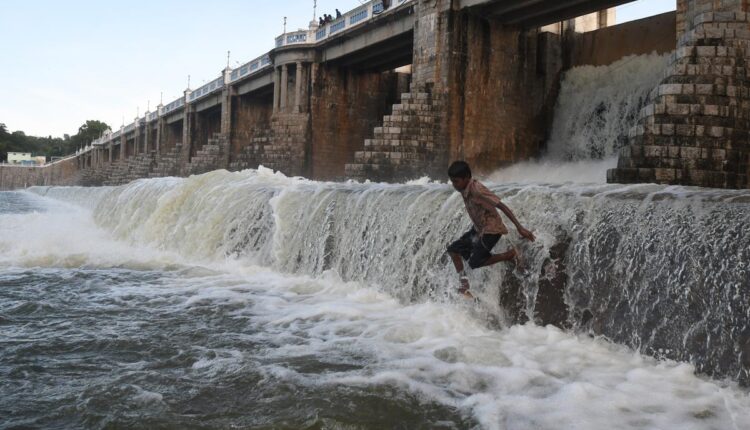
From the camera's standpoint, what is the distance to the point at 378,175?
49.9 ft

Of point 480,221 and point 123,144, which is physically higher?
point 123,144

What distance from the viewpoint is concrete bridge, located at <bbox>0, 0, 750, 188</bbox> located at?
28.7ft

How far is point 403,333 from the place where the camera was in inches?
196

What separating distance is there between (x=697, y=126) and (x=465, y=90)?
315 inches

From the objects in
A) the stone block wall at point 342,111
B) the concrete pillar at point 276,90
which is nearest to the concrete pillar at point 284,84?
the concrete pillar at point 276,90

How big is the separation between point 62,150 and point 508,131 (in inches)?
4675

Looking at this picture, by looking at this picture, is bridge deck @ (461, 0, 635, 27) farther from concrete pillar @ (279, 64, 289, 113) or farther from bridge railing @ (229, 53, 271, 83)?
bridge railing @ (229, 53, 271, 83)

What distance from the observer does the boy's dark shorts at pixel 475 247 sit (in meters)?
4.97

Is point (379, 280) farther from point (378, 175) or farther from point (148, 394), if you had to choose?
point (378, 175)

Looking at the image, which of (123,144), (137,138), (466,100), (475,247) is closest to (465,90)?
(466,100)

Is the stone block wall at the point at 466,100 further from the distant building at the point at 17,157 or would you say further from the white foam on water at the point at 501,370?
the distant building at the point at 17,157

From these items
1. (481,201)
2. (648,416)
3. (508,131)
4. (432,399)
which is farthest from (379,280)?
(508,131)

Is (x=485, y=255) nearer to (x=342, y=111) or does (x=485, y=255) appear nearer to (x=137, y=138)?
(x=342, y=111)

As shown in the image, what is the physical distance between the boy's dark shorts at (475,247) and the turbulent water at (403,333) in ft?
1.23
